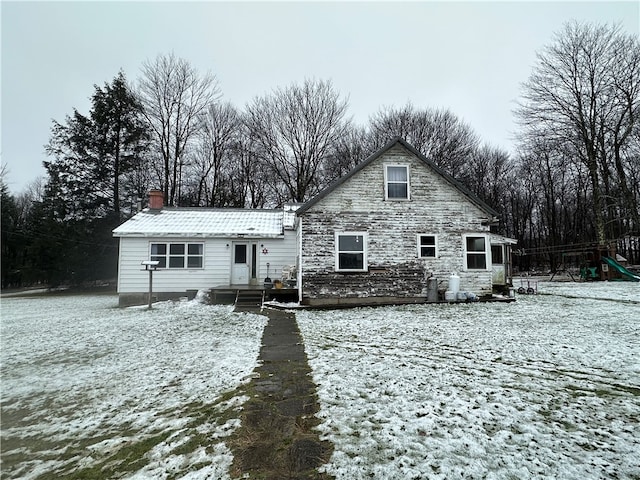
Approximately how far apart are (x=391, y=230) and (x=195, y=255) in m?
9.53

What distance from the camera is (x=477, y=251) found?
44.3 ft

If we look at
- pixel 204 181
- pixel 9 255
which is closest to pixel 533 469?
pixel 204 181

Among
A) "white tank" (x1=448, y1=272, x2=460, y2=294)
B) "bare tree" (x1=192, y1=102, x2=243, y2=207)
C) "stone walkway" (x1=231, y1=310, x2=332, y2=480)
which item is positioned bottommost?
"stone walkway" (x1=231, y1=310, x2=332, y2=480)

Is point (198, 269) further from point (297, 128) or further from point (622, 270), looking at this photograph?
point (622, 270)

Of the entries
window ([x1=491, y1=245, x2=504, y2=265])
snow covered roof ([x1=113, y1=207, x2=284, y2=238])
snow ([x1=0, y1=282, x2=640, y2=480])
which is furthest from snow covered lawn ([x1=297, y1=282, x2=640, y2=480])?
window ([x1=491, y1=245, x2=504, y2=265])

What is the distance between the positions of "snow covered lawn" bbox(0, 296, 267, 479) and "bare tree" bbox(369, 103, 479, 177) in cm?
2726

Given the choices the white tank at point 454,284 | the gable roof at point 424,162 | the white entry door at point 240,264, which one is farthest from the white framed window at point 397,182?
the white entry door at point 240,264

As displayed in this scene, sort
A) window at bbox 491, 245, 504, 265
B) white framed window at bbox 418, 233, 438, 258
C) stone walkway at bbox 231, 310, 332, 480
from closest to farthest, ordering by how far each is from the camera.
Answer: stone walkway at bbox 231, 310, 332, 480, white framed window at bbox 418, 233, 438, 258, window at bbox 491, 245, 504, 265

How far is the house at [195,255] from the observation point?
1584 cm

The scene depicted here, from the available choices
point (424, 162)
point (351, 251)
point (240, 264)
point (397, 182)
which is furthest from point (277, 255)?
point (424, 162)

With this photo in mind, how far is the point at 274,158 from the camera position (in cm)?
2966

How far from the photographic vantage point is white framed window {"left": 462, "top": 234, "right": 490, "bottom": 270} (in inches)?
531

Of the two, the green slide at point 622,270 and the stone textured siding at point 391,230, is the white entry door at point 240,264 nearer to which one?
the stone textured siding at point 391,230

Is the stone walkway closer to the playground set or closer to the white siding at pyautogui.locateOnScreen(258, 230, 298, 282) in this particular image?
the white siding at pyautogui.locateOnScreen(258, 230, 298, 282)
